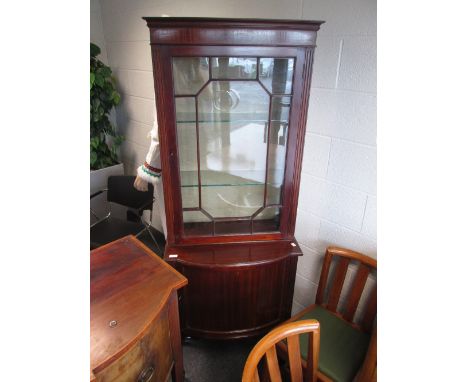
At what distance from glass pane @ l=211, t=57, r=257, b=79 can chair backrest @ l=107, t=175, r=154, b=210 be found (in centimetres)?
136

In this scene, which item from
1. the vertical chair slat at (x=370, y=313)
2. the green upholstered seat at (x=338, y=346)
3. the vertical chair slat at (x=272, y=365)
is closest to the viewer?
the vertical chair slat at (x=272, y=365)

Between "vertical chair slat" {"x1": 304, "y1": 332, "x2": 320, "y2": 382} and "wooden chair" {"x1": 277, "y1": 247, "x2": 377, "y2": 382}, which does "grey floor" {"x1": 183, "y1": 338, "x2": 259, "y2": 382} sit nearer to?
"wooden chair" {"x1": 277, "y1": 247, "x2": 377, "y2": 382}

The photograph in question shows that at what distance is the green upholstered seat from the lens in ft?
3.83

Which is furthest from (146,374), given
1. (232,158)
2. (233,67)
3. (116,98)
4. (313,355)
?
(116,98)

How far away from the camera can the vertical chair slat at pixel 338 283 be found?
138 cm

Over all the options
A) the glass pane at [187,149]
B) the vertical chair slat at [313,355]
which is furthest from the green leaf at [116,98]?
the vertical chair slat at [313,355]

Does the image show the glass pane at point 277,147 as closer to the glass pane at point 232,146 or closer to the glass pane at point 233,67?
the glass pane at point 232,146

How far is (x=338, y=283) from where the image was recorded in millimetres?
1411

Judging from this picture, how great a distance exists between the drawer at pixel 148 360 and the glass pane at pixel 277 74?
0.96 m

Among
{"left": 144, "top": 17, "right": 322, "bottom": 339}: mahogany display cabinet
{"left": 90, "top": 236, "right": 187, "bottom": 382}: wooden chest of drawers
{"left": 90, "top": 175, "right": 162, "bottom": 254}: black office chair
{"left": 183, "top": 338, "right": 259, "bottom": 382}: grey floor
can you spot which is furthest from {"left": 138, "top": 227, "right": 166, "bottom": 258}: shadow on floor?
{"left": 90, "top": 236, "right": 187, "bottom": 382}: wooden chest of drawers

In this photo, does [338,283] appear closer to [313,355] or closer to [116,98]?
[313,355]

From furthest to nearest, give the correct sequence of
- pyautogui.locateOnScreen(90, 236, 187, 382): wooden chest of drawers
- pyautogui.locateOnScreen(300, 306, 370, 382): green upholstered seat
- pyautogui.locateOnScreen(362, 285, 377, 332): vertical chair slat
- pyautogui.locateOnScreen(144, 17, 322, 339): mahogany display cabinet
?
pyautogui.locateOnScreen(362, 285, 377, 332): vertical chair slat < pyautogui.locateOnScreen(300, 306, 370, 382): green upholstered seat < pyautogui.locateOnScreen(144, 17, 322, 339): mahogany display cabinet < pyautogui.locateOnScreen(90, 236, 187, 382): wooden chest of drawers
